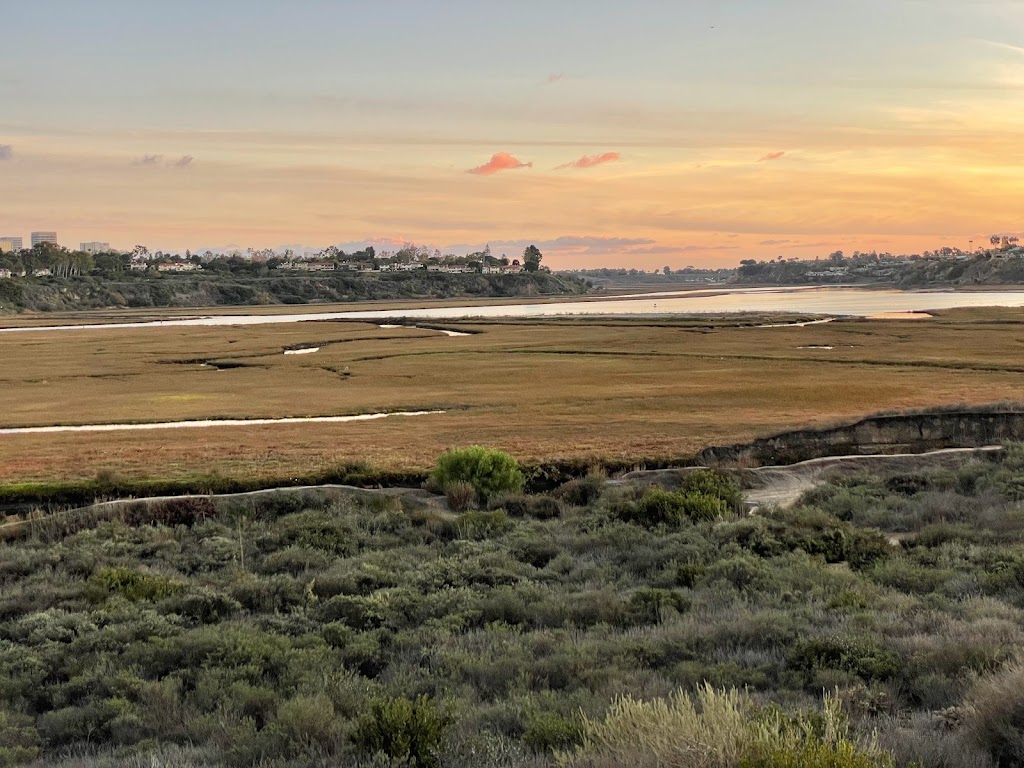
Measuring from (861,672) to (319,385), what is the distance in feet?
152

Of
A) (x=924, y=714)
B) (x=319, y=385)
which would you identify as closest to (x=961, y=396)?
(x=319, y=385)

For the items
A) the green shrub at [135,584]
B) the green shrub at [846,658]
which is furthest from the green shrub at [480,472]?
the green shrub at [846,658]

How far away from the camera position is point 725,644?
425 inches

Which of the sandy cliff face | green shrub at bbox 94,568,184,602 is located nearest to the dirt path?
the sandy cliff face

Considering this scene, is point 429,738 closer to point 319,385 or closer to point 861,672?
point 861,672

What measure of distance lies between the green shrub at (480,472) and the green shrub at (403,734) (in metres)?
16.1

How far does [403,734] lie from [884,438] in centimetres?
2992

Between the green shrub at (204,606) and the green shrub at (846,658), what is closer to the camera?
the green shrub at (846,658)

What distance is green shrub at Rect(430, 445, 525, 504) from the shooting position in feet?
80.0

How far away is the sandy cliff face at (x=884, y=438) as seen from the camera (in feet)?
99.5

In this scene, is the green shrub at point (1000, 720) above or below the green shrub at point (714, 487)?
above

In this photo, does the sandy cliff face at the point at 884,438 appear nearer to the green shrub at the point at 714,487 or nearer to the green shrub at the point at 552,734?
the green shrub at the point at 714,487

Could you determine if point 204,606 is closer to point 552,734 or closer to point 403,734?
point 403,734

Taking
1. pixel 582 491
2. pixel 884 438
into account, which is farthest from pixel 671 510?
pixel 884 438
